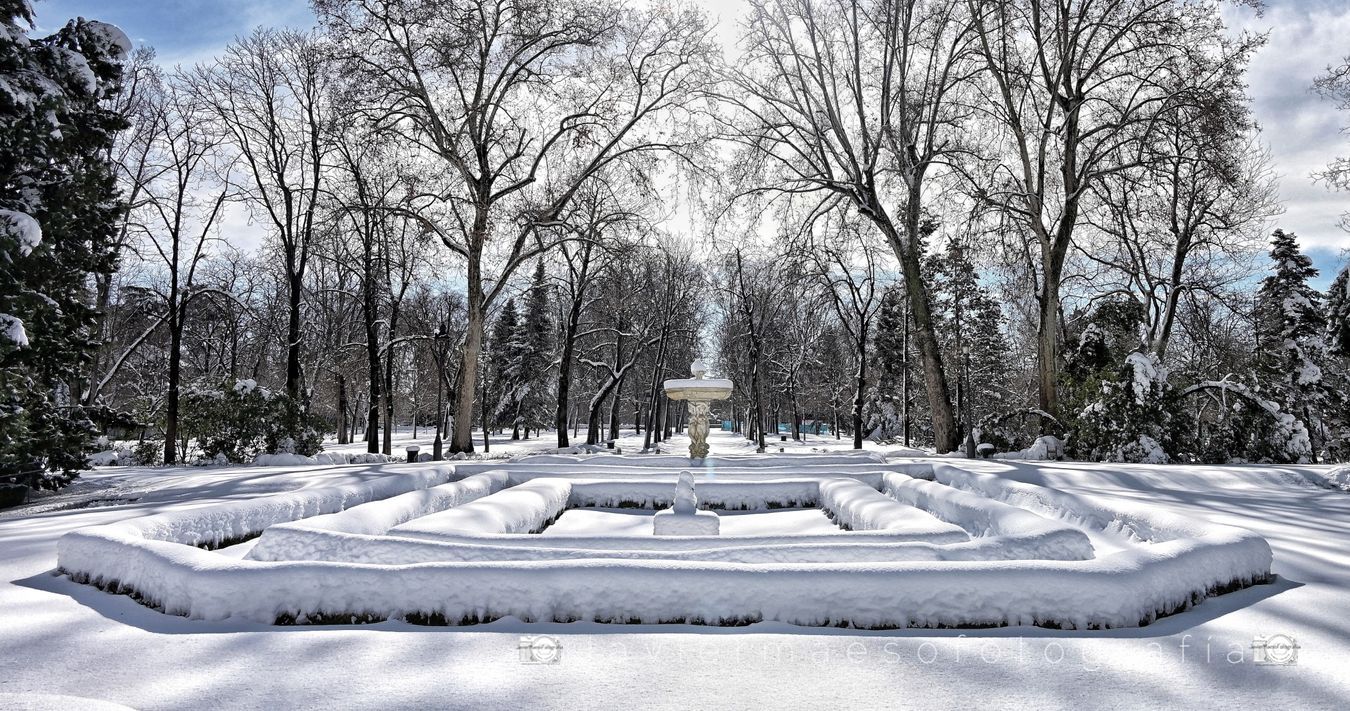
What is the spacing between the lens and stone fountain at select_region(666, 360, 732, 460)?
41.9ft

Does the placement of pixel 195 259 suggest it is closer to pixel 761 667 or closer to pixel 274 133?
pixel 274 133

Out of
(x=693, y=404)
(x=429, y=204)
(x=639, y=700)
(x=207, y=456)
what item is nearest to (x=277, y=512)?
(x=639, y=700)

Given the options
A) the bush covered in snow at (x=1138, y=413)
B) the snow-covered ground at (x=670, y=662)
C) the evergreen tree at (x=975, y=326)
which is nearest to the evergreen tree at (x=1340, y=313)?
the bush covered in snow at (x=1138, y=413)

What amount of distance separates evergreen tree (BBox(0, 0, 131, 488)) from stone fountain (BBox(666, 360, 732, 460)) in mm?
9473

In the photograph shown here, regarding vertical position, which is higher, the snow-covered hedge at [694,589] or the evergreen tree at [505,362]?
the evergreen tree at [505,362]

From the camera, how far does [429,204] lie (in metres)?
18.8

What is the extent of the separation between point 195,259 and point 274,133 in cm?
520

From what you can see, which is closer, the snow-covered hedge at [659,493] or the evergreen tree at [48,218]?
the evergreen tree at [48,218]

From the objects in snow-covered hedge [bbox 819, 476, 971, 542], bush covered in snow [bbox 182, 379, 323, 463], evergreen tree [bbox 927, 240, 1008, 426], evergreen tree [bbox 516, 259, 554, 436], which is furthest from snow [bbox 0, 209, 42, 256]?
evergreen tree [bbox 516, 259, 554, 436]

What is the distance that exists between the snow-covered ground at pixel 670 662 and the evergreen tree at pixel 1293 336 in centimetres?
1540

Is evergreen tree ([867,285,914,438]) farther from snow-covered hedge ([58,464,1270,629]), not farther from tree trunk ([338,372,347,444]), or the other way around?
snow-covered hedge ([58,464,1270,629])

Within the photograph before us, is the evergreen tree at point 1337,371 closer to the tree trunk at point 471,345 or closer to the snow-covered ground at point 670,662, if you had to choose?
the snow-covered ground at point 670,662

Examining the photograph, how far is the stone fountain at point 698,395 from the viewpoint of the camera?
1276 centimetres

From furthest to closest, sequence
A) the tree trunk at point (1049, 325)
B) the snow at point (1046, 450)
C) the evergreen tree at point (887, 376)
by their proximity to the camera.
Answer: the evergreen tree at point (887, 376)
the tree trunk at point (1049, 325)
the snow at point (1046, 450)
